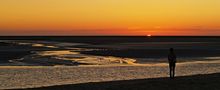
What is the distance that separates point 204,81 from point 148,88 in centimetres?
401

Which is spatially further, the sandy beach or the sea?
the sea

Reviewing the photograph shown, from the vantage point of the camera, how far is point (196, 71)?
29312 millimetres

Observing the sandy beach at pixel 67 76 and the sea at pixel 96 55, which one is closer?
the sandy beach at pixel 67 76

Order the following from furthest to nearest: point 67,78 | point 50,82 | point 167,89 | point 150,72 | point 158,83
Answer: point 150,72 → point 67,78 → point 50,82 → point 158,83 → point 167,89

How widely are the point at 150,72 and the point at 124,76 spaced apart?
10.3 ft

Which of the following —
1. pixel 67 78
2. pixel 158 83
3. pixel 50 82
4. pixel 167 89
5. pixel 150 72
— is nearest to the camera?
pixel 167 89

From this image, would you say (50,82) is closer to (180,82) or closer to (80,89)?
(80,89)

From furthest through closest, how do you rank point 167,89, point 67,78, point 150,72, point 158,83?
point 150,72 → point 67,78 → point 158,83 → point 167,89

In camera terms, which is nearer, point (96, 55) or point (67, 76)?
point (67, 76)

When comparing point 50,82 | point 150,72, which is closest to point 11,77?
point 50,82

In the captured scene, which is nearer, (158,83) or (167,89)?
(167,89)

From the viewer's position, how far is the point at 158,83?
20.1 meters

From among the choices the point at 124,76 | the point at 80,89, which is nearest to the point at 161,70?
the point at 124,76

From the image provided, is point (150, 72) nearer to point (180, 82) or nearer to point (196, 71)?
point (196, 71)
